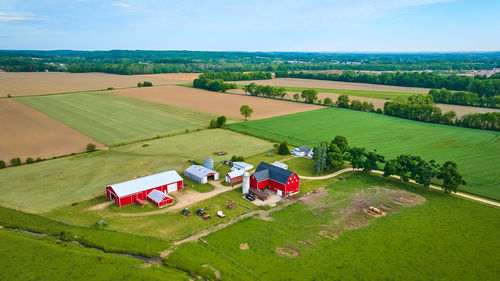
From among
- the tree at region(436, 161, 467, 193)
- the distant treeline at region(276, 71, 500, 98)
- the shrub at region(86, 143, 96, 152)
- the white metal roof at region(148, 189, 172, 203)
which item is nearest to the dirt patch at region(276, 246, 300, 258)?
the white metal roof at region(148, 189, 172, 203)

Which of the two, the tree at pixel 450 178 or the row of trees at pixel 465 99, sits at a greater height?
the row of trees at pixel 465 99

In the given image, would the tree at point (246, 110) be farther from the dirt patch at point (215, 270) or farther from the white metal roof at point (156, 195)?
the dirt patch at point (215, 270)

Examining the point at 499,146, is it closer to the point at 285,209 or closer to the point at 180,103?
the point at 285,209

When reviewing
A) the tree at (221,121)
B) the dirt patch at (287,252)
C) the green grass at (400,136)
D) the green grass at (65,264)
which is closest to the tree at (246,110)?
the green grass at (400,136)

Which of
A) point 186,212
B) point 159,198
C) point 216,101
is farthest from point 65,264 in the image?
point 216,101

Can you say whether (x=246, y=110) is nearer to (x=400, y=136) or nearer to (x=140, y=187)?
(x=400, y=136)

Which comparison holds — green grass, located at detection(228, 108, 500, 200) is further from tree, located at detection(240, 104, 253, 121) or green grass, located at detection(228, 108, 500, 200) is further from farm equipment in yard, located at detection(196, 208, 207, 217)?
farm equipment in yard, located at detection(196, 208, 207, 217)
